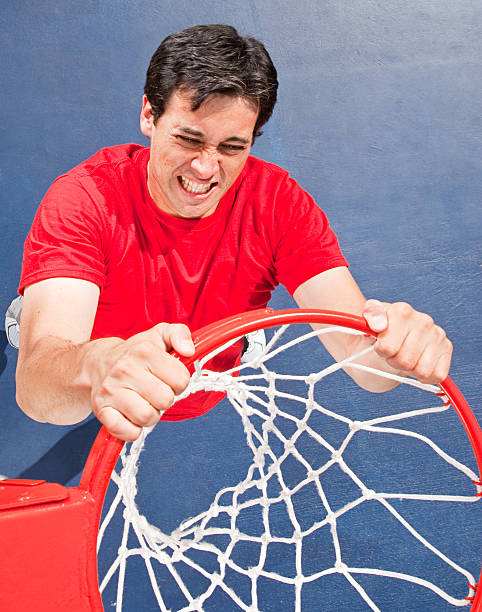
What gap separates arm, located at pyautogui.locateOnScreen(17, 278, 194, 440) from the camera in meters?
0.72

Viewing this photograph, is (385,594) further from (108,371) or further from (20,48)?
(20,48)

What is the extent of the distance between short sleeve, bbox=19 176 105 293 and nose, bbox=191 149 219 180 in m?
0.23

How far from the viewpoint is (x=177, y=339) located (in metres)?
0.75

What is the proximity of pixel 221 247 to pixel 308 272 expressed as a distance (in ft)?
0.62

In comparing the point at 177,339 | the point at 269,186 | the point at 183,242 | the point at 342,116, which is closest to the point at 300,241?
the point at 269,186

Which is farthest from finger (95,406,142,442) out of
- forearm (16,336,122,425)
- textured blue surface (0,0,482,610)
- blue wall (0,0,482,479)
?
blue wall (0,0,482,479)

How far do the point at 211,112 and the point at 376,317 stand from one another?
1.53ft

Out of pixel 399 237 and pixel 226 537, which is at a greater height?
pixel 399 237

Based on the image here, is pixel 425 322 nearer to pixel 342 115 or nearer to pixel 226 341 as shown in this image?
pixel 226 341

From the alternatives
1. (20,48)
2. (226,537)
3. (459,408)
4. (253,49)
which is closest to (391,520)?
(226,537)

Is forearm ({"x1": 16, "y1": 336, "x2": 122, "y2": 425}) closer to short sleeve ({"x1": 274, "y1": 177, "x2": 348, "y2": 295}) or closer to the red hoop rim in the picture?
the red hoop rim

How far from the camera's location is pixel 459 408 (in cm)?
99

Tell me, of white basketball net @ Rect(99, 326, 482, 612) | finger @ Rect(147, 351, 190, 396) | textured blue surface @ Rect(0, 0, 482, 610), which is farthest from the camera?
textured blue surface @ Rect(0, 0, 482, 610)

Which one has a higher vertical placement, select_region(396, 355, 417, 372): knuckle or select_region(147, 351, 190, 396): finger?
select_region(147, 351, 190, 396): finger
